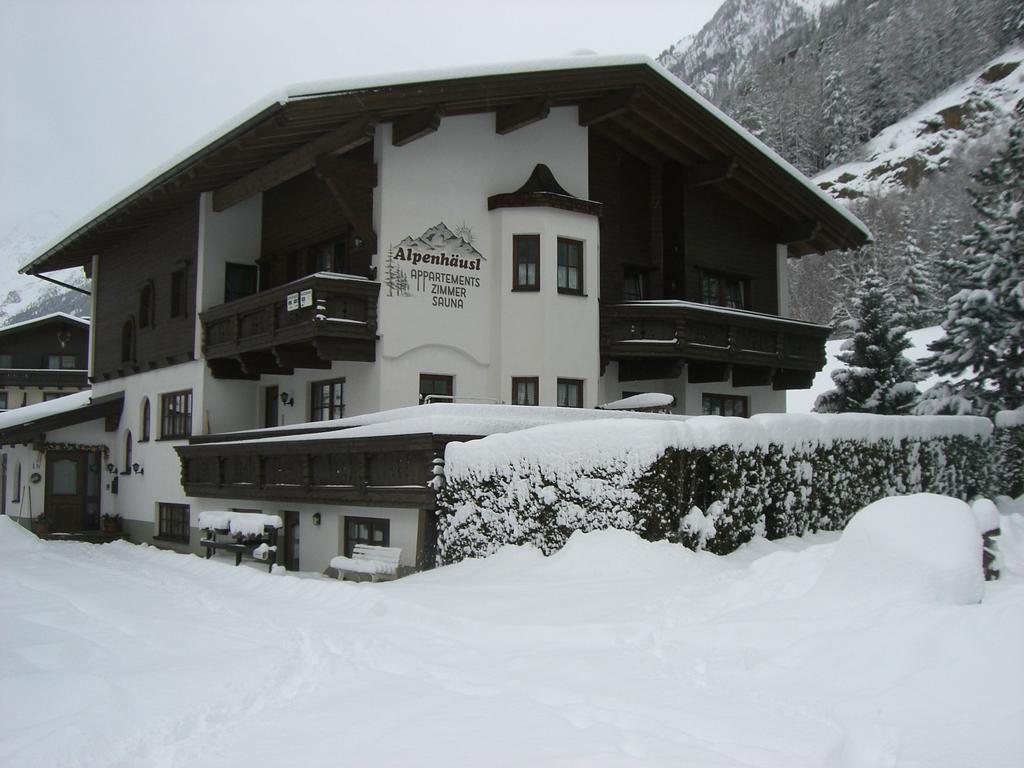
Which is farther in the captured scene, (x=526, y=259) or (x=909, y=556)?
(x=526, y=259)

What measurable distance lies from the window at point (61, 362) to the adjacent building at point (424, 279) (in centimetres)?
2281

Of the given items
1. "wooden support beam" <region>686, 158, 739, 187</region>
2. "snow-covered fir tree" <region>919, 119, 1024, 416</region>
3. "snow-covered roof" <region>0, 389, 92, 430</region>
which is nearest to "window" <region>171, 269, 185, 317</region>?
"snow-covered roof" <region>0, 389, 92, 430</region>

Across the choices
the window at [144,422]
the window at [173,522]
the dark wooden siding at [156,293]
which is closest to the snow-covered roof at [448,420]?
the window at [173,522]

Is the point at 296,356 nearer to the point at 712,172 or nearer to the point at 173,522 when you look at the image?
the point at 173,522

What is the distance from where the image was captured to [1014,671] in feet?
18.7

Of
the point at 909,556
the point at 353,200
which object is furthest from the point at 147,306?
the point at 909,556

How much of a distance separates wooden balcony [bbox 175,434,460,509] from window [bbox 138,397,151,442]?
3998 millimetres

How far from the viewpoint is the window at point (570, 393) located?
20.0m

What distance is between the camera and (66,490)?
2805cm

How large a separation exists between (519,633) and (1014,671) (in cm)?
442

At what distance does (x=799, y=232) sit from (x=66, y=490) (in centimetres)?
2277

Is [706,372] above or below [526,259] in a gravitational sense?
below

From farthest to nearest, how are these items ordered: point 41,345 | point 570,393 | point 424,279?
point 41,345 → point 570,393 → point 424,279

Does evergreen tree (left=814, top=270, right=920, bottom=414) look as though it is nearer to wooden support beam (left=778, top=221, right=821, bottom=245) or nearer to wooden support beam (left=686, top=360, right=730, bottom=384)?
wooden support beam (left=778, top=221, right=821, bottom=245)
